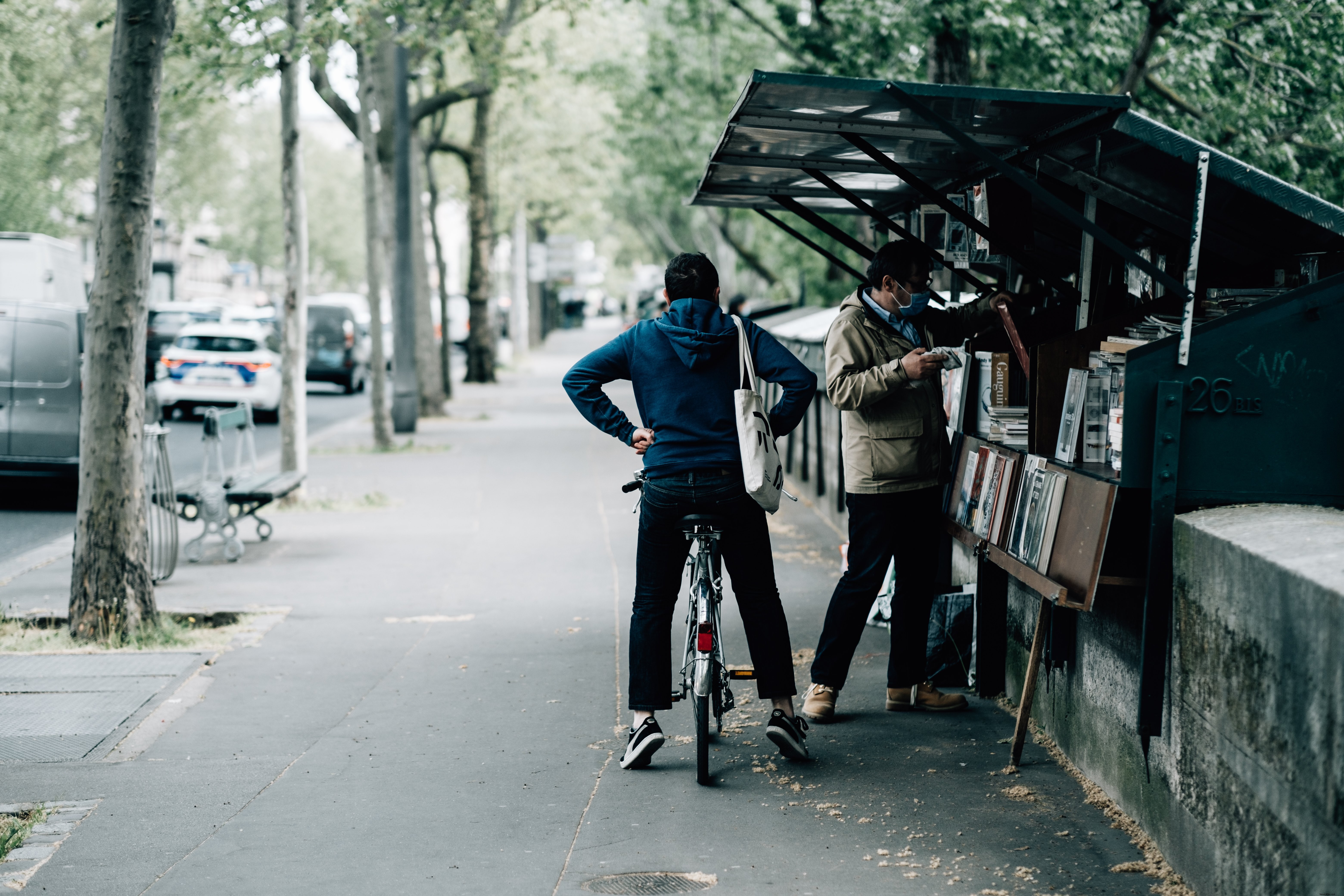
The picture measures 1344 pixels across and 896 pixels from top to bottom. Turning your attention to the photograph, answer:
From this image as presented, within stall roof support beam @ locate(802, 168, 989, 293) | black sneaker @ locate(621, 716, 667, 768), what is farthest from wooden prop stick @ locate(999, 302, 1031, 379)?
black sneaker @ locate(621, 716, 667, 768)

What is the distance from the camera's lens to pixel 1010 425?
5.78 metres

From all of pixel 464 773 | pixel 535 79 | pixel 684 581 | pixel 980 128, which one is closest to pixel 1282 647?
pixel 980 128

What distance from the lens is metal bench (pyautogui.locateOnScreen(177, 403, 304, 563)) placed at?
10445 mm

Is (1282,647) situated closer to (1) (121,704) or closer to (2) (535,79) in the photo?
(1) (121,704)

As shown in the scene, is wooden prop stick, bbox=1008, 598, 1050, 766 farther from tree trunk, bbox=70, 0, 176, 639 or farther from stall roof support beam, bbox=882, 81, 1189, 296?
tree trunk, bbox=70, 0, 176, 639

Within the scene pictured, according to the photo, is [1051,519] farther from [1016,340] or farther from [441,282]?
[441,282]

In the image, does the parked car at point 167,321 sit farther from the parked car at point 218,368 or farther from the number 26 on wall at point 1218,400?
Result: the number 26 on wall at point 1218,400

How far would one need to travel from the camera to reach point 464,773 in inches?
211

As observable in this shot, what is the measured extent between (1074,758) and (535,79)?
15.7 meters

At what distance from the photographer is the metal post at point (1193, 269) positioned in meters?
4.12

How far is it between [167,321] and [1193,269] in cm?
2792

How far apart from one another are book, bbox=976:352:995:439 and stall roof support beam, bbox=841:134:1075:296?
425 millimetres

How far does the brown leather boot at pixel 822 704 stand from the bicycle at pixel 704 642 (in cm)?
47

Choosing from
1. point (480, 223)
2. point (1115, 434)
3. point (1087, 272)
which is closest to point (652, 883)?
point (1115, 434)
